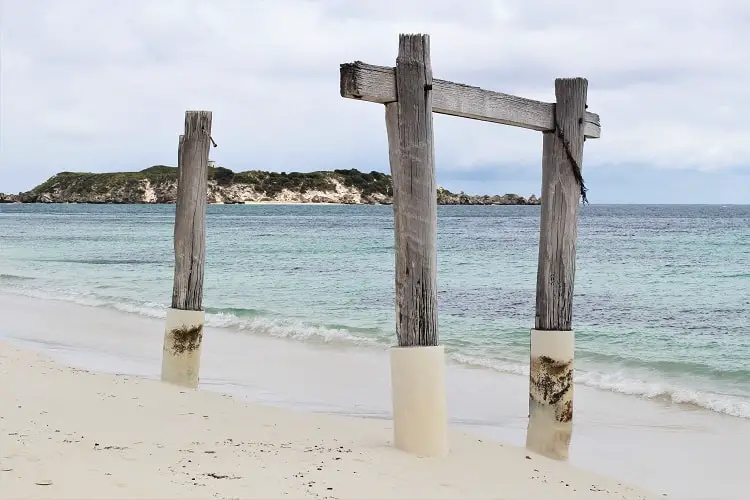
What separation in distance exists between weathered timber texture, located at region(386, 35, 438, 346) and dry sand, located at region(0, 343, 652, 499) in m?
0.90

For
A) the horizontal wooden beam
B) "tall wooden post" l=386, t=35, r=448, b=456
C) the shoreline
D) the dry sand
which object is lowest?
the shoreline

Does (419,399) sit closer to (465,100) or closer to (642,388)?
(465,100)

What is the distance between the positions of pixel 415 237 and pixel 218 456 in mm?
1818

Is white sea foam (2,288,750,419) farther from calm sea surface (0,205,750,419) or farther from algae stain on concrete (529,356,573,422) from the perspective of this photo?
algae stain on concrete (529,356,573,422)

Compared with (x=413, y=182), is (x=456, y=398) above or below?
below

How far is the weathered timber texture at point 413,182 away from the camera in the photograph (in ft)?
17.4

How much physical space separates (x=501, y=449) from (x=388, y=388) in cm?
331

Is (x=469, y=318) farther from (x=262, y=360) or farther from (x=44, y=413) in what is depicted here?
(x=44, y=413)

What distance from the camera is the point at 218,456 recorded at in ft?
17.1

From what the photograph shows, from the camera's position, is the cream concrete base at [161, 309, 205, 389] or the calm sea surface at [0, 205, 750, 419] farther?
the calm sea surface at [0, 205, 750, 419]

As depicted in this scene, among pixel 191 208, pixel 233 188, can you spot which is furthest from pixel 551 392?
pixel 233 188

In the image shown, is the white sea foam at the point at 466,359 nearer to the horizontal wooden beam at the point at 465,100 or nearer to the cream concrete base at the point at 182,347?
the horizontal wooden beam at the point at 465,100

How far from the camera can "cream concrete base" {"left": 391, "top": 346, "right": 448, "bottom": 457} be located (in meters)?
5.38

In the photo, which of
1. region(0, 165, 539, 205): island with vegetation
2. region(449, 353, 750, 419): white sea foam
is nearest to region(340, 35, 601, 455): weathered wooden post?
region(449, 353, 750, 419): white sea foam
